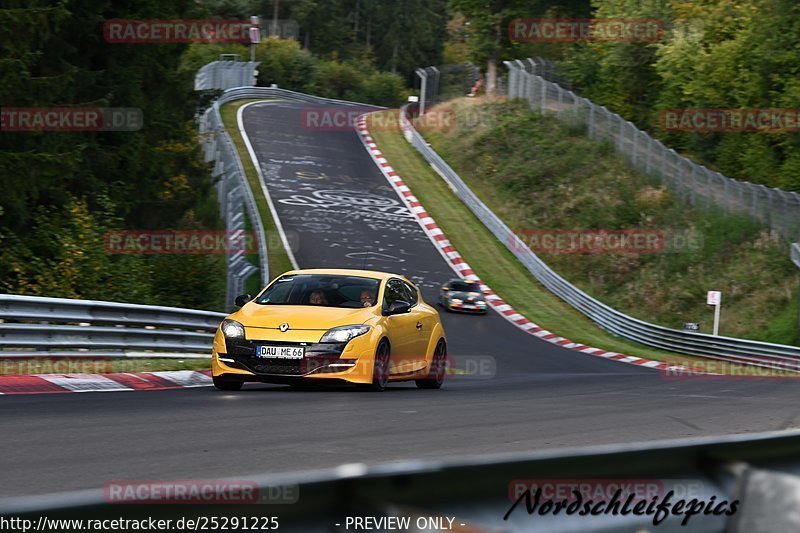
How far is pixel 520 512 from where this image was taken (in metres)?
3.67

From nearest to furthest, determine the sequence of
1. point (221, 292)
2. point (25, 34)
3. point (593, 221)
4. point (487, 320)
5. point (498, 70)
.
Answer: point (25, 34), point (221, 292), point (487, 320), point (593, 221), point (498, 70)

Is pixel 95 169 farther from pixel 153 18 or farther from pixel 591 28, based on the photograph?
pixel 591 28

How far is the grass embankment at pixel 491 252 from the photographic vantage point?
1342 inches

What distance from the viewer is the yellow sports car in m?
12.9

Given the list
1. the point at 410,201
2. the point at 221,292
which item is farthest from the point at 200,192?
the point at 410,201

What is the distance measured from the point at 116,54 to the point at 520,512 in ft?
78.3

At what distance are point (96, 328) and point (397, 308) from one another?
15.5ft

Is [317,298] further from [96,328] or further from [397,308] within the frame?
[96,328]

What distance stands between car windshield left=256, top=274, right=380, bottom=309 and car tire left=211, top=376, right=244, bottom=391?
1.13 metres

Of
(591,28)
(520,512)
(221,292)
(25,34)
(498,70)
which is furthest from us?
(498,70)
